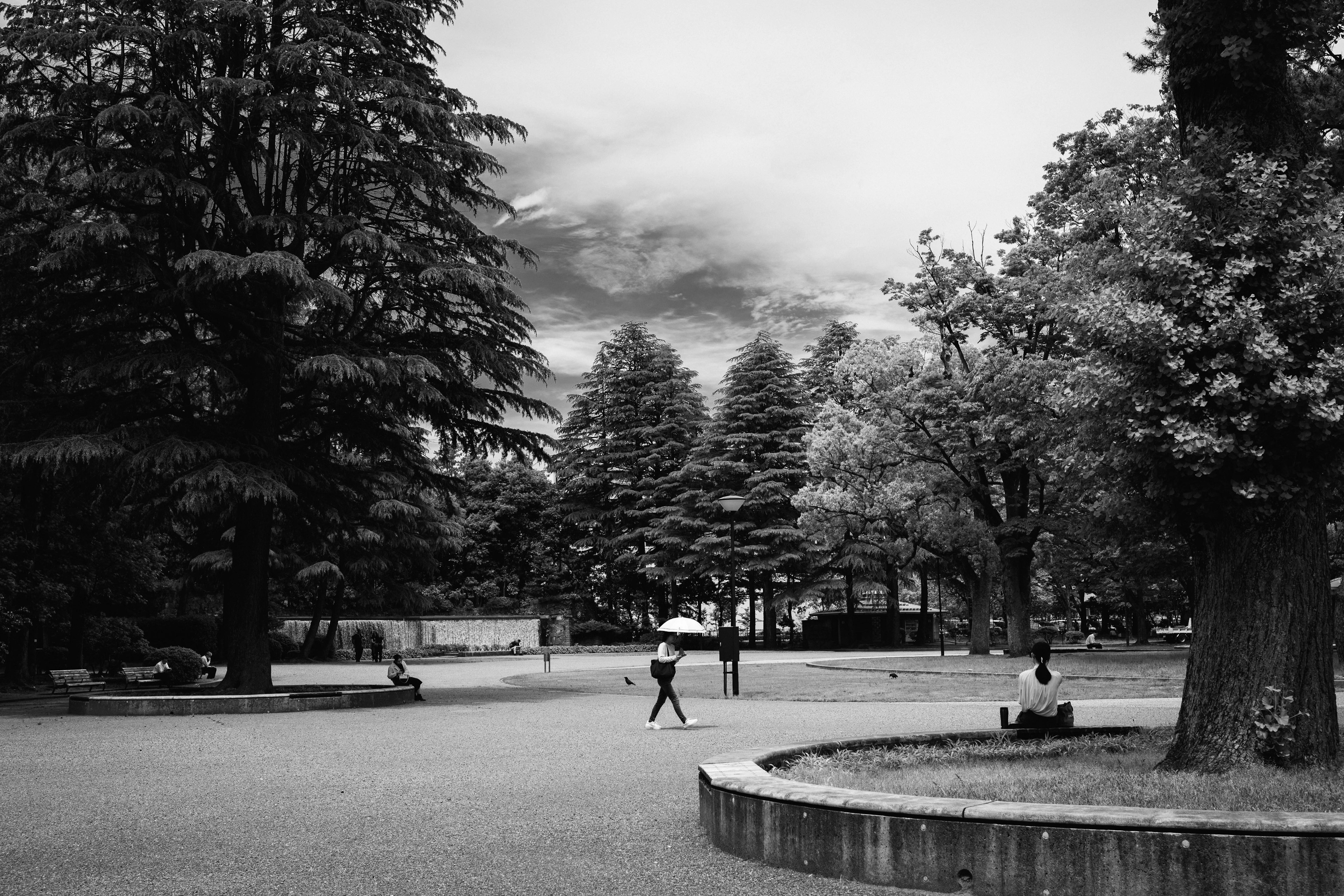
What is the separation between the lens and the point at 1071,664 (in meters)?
28.1

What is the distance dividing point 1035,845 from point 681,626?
1192cm

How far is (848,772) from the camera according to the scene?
7.75 metres

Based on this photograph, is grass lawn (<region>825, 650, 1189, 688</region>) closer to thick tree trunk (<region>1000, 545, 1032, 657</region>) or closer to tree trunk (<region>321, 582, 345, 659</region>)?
thick tree trunk (<region>1000, 545, 1032, 657</region>)

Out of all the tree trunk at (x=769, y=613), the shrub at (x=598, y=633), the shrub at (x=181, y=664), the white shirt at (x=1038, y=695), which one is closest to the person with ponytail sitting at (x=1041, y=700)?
the white shirt at (x=1038, y=695)

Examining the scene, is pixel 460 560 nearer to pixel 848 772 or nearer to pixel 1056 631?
pixel 1056 631

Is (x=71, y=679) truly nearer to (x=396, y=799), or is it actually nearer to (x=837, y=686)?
(x=837, y=686)

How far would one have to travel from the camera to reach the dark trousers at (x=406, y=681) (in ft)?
71.3

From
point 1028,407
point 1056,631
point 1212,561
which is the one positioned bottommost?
point 1056,631

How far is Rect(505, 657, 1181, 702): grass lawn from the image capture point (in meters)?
20.5

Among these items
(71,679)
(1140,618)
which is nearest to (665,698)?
(71,679)

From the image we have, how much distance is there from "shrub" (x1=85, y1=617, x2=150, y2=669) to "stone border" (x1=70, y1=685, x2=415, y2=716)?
17.0 m

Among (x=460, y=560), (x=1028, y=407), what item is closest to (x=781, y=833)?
(x=1028, y=407)

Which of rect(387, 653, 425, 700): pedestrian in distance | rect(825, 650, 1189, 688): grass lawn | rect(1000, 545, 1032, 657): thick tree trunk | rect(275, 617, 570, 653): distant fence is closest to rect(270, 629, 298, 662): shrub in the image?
rect(275, 617, 570, 653): distant fence

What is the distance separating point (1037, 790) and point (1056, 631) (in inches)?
3033
